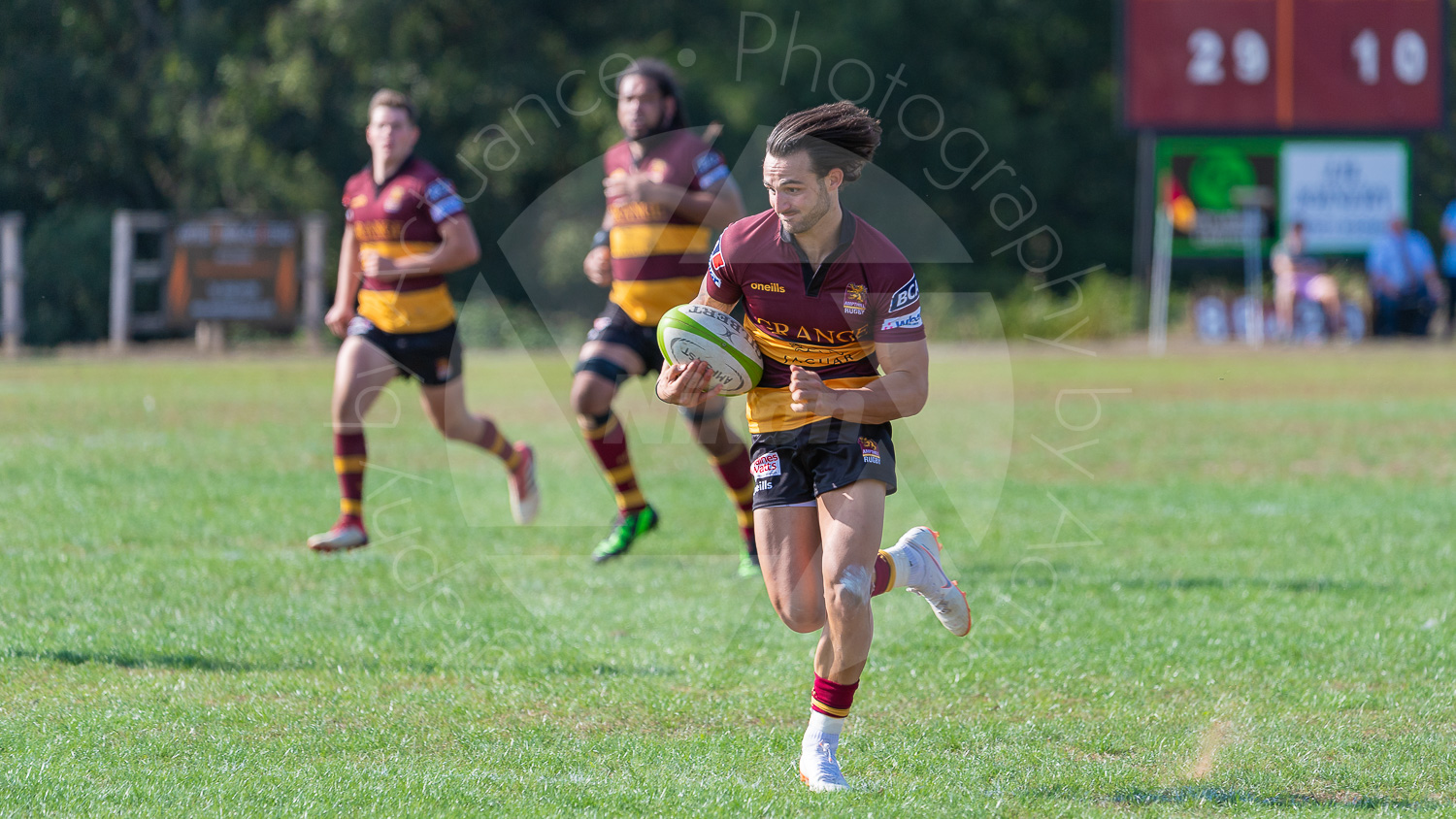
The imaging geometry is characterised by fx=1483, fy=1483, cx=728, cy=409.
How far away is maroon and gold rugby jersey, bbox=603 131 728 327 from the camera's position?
741cm

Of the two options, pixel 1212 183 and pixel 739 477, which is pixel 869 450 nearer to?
pixel 739 477

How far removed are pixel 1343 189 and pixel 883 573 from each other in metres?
25.7

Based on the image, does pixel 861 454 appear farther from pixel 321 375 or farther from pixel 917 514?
pixel 321 375

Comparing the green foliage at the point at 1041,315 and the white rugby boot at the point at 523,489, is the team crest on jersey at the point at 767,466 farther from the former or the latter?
the green foliage at the point at 1041,315

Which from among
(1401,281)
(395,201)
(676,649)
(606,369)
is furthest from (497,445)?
(1401,281)

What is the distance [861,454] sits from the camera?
166 inches

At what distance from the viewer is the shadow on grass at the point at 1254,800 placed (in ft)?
13.1

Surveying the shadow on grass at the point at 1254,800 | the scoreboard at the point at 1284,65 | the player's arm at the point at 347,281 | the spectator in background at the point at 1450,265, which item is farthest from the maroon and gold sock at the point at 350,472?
the spectator in background at the point at 1450,265

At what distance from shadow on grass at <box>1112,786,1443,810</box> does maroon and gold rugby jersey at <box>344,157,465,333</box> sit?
184 inches

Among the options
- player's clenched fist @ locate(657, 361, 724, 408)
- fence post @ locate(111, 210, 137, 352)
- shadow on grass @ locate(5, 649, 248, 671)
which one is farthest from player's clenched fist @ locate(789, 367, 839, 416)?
fence post @ locate(111, 210, 137, 352)

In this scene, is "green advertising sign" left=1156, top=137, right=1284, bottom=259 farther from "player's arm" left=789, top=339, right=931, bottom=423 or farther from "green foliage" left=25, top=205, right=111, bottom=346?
"player's arm" left=789, top=339, right=931, bottom=423

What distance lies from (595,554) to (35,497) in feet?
11.6

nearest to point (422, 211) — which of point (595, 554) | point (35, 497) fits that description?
point (595, 554)

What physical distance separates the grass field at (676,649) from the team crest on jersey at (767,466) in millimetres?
832
